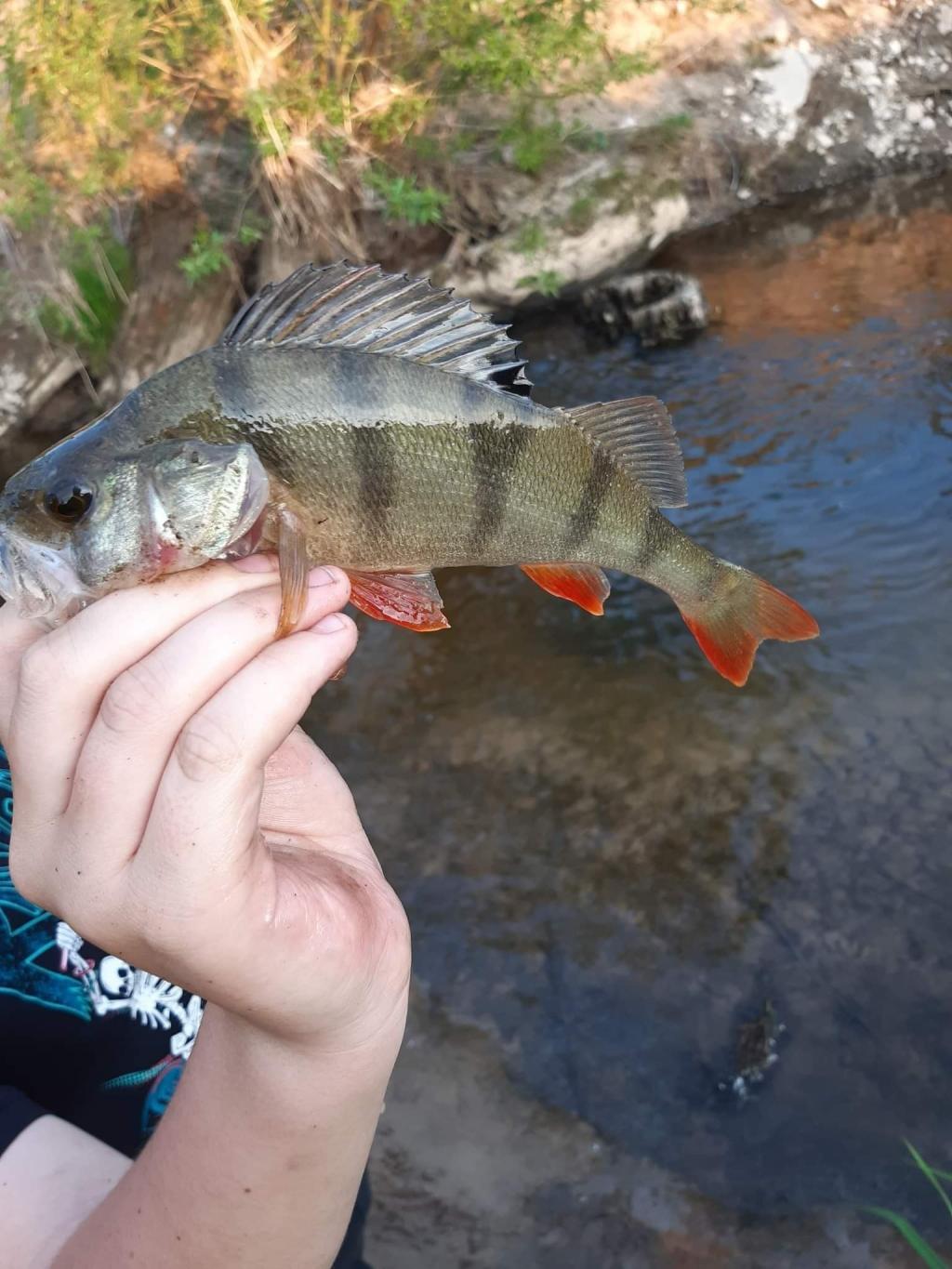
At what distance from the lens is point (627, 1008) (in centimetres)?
298

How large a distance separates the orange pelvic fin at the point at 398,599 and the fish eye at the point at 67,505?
460 mm

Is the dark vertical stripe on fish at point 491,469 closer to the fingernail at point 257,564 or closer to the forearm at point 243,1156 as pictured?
the fingernail at point 257,564

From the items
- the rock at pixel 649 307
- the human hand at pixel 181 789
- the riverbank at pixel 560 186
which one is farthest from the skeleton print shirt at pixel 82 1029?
the rock at pixel 649 307

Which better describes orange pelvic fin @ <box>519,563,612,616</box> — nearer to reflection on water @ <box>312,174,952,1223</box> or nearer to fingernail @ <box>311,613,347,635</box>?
fingernail @ <box>311,613,347,635</box>

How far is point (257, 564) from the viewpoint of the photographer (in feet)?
4.34

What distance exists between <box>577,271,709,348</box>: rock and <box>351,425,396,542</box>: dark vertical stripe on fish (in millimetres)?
5500

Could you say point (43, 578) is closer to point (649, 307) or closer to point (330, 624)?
point (330, 624)

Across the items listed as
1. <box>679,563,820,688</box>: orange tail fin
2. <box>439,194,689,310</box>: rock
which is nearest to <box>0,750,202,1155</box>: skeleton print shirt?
<box>679,563,820,688</box>: orange tail fin

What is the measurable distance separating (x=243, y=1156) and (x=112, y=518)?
90 cm

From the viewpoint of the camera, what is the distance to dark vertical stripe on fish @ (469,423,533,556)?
1659 mm

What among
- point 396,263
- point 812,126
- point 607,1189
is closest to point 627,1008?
point 607,1189

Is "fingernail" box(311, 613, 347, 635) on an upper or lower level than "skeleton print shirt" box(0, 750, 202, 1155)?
upper

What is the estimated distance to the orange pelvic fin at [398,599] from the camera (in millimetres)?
1644

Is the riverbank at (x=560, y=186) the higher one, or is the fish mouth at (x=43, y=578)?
the fish mouth at (x=43, y=578)
